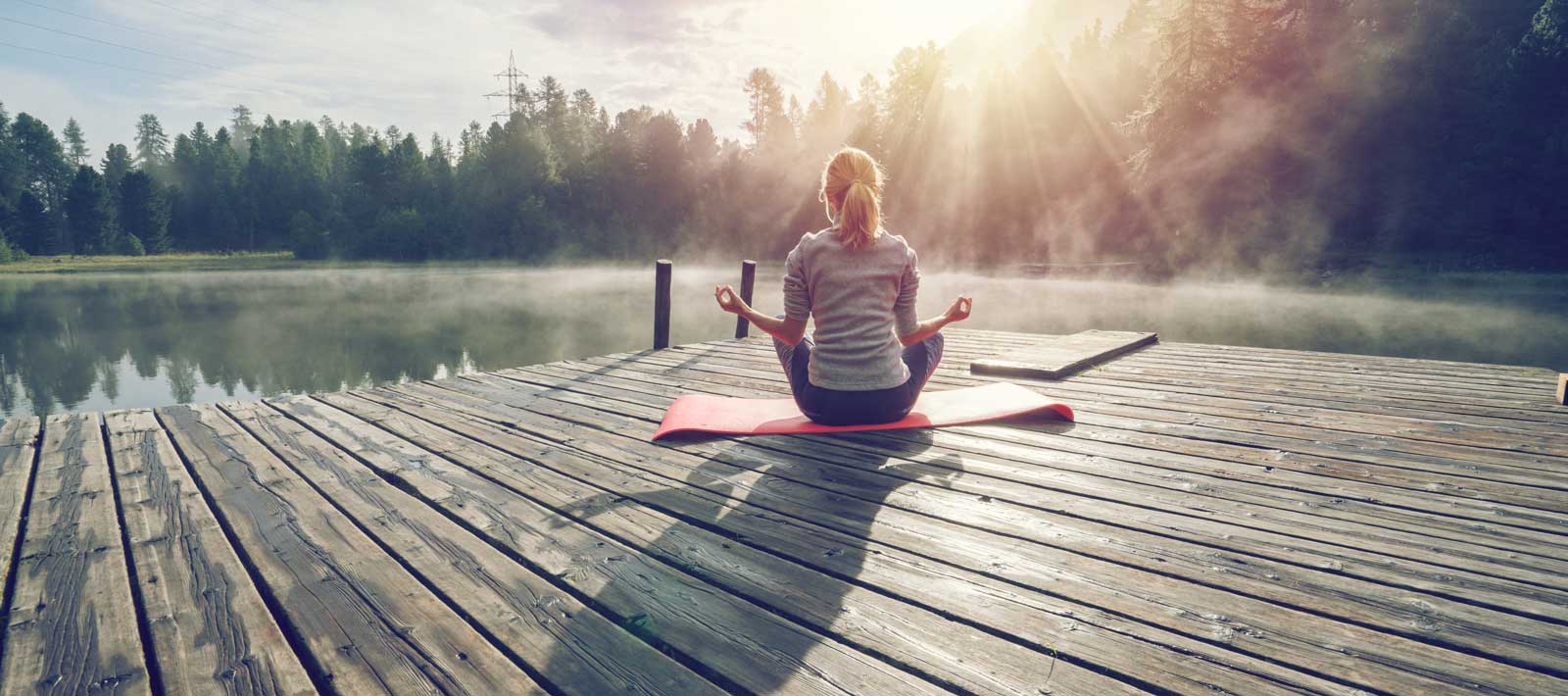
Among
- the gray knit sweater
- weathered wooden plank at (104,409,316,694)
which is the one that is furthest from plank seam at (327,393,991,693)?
the gray knit sweater

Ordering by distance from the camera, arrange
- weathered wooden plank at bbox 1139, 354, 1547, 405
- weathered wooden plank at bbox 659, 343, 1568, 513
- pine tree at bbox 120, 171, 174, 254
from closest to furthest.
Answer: weathered wooden plank at bbox 659, 343, 1568, 513, weathered wooden plank at bbox 1139, 354, 1547, 405, pine tree at bbox 120, 171, 174, 254

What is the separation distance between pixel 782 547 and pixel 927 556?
47cm

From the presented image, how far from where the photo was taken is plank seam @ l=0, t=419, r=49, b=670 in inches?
79.7

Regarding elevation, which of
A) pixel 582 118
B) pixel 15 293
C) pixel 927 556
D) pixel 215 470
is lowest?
pixel 15 293

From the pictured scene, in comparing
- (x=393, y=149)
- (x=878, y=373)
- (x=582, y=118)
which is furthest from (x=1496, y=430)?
(x=393, y=149)

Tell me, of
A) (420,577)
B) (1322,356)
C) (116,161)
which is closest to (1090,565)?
(420,577)

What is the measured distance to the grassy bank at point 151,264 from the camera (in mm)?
44031

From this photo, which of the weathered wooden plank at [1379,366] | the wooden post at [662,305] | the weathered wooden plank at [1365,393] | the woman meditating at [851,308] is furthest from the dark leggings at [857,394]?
the wooden post at [662,305]

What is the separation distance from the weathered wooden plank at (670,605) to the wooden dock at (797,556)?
1 centimetres

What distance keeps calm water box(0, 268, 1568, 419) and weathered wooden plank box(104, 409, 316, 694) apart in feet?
51.0

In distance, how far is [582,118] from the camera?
53750 mm

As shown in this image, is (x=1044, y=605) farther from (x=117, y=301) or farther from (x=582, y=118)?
(x=582, y=118)

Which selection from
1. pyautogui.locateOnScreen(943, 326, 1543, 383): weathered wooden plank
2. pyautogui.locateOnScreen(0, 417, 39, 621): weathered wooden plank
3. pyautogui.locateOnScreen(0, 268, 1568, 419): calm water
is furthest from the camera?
pyautogui.locateOnScreen(0, 268, 1568, 419): calm water

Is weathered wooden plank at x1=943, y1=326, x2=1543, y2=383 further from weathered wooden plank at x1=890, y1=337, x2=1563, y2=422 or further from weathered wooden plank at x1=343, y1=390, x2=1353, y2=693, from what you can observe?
weathered wooden plank at x1=343, y1=390, x2=1353, y2=693
